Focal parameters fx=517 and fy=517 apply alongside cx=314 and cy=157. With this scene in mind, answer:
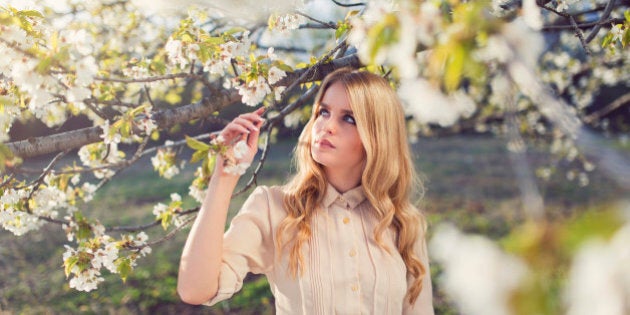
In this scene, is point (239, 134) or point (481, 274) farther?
point (239, 134)

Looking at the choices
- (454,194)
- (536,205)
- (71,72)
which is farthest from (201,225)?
(454,194)

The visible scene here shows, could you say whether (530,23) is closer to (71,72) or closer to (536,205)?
(536,205)

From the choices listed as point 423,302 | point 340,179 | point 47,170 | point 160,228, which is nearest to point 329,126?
point 340,179

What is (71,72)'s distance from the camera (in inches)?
54.9

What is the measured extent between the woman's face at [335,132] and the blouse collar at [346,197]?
10 centimetres

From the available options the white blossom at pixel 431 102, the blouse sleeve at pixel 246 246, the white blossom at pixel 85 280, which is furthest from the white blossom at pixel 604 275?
the white blossom at pixel 85 280

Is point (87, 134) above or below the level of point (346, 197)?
→ above

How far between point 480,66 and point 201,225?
3.27 ft

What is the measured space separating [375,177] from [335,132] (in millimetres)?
234

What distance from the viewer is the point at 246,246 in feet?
5.55

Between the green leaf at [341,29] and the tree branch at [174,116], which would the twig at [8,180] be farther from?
the green leaf at [341,29]

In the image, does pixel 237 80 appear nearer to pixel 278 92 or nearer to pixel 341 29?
pixel 278 92

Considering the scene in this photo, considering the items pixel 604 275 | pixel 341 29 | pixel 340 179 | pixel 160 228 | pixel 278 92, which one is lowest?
pixel 160 228

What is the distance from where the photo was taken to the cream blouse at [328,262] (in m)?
1.68
